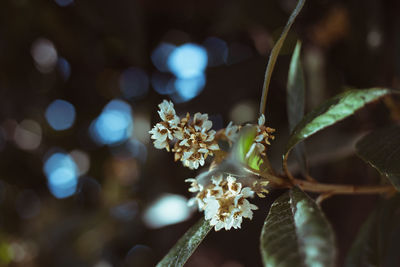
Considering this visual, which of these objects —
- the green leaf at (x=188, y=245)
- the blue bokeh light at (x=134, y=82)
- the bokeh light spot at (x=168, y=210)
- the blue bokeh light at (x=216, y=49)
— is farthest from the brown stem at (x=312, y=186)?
the blue bokeh light at (x=134, y=82)

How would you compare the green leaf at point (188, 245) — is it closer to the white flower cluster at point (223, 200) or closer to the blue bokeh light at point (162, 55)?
the white flower cluster at point (223, 200)

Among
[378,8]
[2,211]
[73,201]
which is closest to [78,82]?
[73,201]

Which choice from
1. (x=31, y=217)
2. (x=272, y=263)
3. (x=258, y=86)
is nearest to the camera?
(x=272, y=263)

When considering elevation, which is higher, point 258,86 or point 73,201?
point 258,86

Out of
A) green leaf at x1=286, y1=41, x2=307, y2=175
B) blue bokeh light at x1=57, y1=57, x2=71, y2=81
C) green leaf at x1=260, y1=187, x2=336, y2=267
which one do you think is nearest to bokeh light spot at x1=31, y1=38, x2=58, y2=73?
blue bokeh light at x1=57, y1=57, x2=71, y2=81

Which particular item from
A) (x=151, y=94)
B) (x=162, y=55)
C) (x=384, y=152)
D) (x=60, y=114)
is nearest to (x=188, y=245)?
(x=384, y=152)

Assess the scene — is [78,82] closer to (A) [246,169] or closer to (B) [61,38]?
(B) [61,38]

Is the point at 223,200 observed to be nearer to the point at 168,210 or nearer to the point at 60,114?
the point at 168,210
